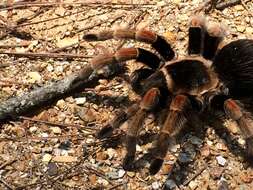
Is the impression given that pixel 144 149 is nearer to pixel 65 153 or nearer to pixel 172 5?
pixel 65 153

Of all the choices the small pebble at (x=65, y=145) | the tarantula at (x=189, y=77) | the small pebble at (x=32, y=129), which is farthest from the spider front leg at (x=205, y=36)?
the small pebble at (x=32, y=129)

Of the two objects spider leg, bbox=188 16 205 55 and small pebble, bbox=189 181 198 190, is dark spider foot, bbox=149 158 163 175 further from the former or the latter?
spider leg, bbox=188 16 205 55

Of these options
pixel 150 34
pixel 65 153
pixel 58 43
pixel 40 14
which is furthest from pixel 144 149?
pixel 40 14

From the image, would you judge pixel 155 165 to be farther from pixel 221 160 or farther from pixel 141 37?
pixel 141 37

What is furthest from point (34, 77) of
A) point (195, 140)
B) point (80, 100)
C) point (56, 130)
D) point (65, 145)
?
point (195, 140)

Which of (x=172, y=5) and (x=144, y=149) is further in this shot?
(x=172, y=5)

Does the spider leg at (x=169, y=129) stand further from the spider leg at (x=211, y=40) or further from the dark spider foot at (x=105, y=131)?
the spider leg at (x=211, y=40)
